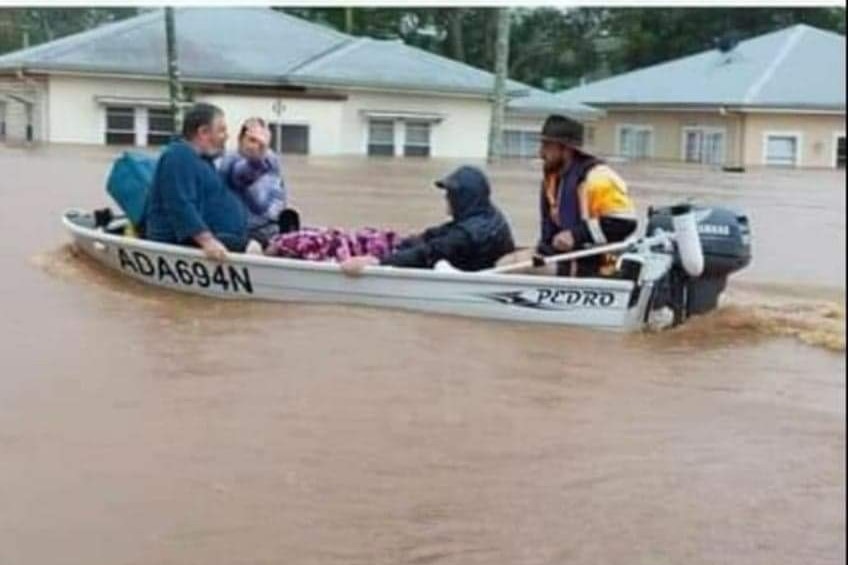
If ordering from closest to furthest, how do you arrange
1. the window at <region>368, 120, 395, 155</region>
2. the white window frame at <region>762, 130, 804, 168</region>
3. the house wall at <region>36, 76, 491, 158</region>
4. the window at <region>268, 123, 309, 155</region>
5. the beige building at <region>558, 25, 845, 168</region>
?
the beige building at <region>558, 25, 845, 168</region>
the white window frame at <region>762, 130, 804, 168</region>
the house wall at <region>36, 76, 491, 158</region>
the window at <region>268, 123, 309, 155</region>
the window at <region>368, 120, 395, 155</region>

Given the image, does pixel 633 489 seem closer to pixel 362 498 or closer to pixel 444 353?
pixel 362 498

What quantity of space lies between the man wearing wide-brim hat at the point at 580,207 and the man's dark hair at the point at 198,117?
154cm

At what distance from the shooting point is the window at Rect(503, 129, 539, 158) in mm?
6922

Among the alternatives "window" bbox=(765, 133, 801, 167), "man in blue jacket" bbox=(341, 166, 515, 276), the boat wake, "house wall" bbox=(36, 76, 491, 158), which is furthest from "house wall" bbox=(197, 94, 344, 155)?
"window" bbox=(765, 133, 801, 167)

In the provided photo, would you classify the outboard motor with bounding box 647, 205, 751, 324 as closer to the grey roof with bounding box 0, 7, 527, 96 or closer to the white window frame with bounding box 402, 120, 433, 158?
the grey roof with bounding box 0, 7, 527, 96

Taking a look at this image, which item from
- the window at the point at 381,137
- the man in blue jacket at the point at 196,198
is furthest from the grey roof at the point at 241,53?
the window at the point at 381,137

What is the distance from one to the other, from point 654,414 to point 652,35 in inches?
191

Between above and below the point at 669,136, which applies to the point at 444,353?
below

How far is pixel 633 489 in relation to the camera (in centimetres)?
458

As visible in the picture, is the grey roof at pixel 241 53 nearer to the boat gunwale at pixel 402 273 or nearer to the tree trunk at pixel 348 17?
the tree trunk at pixel 348 17

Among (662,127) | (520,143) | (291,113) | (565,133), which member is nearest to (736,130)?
(662,127)

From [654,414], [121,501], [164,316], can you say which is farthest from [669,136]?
[164,316]

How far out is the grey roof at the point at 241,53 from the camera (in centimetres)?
221

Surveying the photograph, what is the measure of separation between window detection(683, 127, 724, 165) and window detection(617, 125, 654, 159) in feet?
0.92
